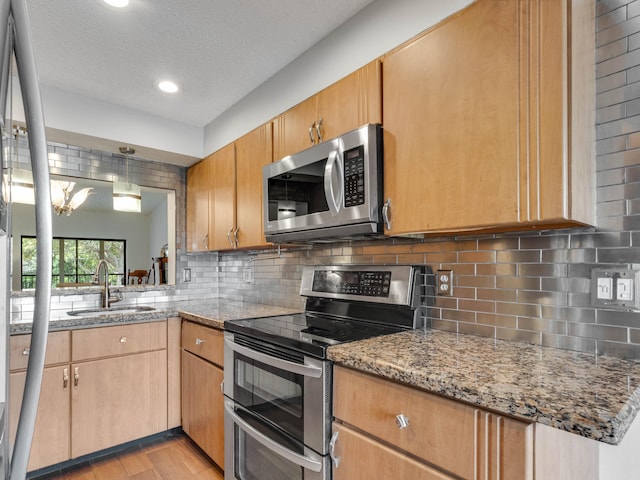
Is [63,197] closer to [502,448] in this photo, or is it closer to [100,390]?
[100,390]

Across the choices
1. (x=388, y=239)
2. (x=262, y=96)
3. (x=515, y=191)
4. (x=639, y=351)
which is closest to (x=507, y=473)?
(x=639, y=351)

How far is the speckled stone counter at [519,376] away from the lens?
775 mm

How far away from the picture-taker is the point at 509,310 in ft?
4.65

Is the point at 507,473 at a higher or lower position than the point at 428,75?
lower

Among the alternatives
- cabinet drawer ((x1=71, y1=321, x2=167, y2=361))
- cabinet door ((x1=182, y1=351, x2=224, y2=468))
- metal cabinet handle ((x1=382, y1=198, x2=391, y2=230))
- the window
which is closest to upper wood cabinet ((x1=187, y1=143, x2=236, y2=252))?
cabinet drawer ((x1=71, y1=321, x2=167, y2=361))

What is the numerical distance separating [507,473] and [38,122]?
3.81 ft

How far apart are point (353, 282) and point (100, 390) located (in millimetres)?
1676

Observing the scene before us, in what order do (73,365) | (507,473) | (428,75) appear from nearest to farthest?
(507,473), (428,75), (73,365)

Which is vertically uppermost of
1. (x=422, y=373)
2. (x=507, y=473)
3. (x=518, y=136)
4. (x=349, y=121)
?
(x=349, y=121)

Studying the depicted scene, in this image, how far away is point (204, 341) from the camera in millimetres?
2230

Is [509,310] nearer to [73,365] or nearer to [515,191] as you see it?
[515,191]

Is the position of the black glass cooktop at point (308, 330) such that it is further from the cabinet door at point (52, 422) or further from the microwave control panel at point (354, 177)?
the cabinet door at point (52, 422)

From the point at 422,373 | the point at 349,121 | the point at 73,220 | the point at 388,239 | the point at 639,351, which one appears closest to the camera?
the point at 422,373

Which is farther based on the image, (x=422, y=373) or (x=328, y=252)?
(x=328, y=252)
